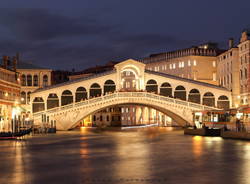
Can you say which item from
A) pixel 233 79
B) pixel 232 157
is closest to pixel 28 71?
pixel 233 79

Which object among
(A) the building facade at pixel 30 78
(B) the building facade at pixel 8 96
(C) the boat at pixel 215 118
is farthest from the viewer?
(A) the building facade at pixel 30 78

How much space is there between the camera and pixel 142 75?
6153cm

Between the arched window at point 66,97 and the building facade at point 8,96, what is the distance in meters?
5.59

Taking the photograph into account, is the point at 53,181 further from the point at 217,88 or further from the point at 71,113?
the point at 217,88

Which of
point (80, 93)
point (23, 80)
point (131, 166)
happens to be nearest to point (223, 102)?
point (80, 93)

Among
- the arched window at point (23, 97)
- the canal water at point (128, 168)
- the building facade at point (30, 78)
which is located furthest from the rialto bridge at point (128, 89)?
the canal water at point (128, 168)

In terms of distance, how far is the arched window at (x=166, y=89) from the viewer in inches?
2446

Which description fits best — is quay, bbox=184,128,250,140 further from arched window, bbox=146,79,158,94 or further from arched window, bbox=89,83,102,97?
arched window, bbox=89,83,102,97

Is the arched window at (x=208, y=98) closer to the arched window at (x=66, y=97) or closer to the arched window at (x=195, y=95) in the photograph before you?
the arched window at (x=195, y=95)

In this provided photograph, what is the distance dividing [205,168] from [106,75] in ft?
145

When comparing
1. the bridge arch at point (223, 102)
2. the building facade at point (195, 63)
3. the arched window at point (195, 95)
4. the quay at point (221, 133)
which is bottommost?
the quay at point (221, 133)

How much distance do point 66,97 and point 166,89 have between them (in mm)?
12777

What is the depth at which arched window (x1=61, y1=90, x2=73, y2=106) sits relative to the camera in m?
61.7

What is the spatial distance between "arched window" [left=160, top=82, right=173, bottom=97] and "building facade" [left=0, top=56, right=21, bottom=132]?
18.0 metres
